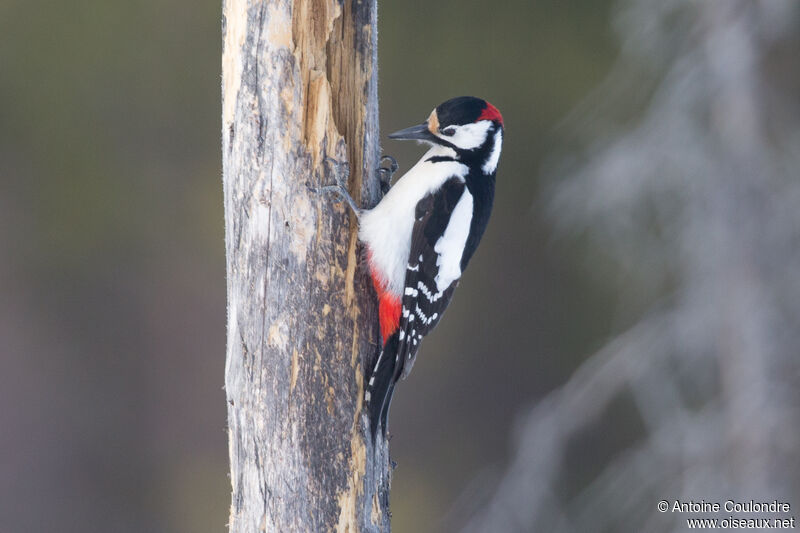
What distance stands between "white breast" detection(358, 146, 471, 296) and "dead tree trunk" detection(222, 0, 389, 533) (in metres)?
0.13

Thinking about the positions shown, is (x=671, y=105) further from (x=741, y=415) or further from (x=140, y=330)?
(x=140, y=330)

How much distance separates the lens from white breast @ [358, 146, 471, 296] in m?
2.48

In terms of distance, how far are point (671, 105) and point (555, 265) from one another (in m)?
2.48

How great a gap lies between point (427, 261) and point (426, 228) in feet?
0.33

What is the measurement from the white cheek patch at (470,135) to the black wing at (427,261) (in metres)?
0.14

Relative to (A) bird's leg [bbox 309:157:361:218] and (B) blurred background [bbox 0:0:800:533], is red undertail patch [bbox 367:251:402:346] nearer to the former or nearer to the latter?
(A) bird's leg [bbox 309:157:361:218]

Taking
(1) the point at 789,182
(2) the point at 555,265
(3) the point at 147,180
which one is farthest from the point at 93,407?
(1) the point at 789,182

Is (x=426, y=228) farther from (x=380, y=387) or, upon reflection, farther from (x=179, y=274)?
(x=179, y=274)

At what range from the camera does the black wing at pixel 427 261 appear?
2.59m

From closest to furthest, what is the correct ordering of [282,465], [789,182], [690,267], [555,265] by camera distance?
[282,465] < [789,182] < [690,267] < [555,265]

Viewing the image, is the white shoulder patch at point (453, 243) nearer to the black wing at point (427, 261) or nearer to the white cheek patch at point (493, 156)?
the black wing at point (427, 261)

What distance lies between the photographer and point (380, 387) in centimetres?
241

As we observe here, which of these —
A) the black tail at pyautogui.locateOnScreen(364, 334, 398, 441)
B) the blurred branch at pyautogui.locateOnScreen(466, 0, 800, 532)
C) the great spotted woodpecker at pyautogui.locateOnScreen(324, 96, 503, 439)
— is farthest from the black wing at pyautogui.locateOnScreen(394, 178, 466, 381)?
the blurred branch at pyautogui.locateOnScreen(466, 0, 800, 532)

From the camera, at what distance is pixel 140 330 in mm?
6273
